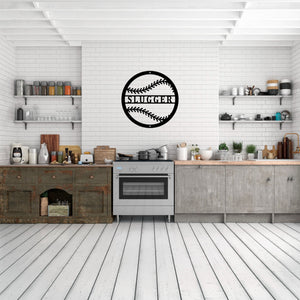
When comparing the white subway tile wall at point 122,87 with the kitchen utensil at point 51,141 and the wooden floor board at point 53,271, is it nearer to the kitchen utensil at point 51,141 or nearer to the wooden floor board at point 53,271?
the kitchen utensil at point 51,141

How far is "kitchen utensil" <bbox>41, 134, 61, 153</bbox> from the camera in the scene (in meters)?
6.44

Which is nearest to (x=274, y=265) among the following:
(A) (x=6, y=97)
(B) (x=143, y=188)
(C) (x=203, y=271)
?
(C) (x=203, y=271)

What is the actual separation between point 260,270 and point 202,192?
7.52ft

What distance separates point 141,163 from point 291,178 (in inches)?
99.3

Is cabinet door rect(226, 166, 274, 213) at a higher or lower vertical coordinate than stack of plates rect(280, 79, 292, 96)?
lower

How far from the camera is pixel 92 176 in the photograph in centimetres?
561

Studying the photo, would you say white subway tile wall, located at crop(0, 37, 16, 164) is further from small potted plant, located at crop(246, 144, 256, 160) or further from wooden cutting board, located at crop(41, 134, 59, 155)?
small potted plant, located at crop(246, 144, 256, 160)

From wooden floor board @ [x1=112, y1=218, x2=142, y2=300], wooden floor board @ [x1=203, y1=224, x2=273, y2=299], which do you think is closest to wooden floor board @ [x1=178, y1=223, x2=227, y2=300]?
wooden floor board @ [x1=203, y1=224, x2=273, y2=299]

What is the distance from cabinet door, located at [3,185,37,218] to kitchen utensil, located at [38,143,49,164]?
2.45 feet

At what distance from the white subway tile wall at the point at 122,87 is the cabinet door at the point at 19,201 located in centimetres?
132

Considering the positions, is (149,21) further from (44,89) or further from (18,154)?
(18,154)

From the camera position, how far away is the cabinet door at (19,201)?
559 cm

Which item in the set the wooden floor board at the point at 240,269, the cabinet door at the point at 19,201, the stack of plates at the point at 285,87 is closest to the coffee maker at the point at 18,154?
the cabinet door at the point at 19,201

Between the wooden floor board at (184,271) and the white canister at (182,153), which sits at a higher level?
the white canister at (182,153)
